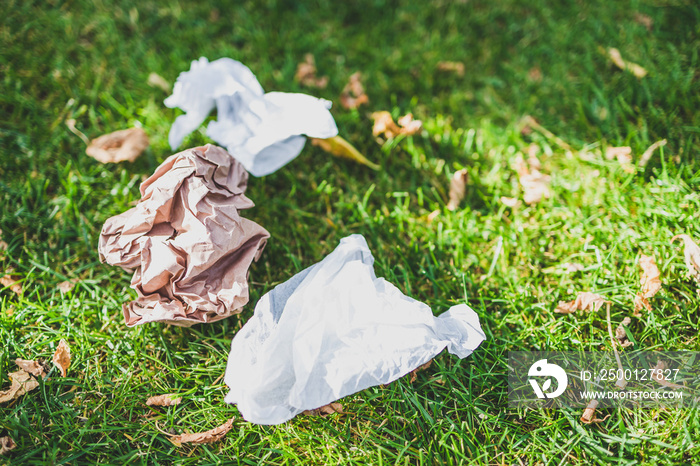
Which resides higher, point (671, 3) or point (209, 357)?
point (671, 3)

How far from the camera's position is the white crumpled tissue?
6.40 feet

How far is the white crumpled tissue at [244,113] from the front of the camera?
1949mm

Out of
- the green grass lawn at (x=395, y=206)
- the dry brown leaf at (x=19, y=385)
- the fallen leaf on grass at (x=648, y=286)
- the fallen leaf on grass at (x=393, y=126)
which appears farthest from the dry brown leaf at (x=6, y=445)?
the fallen leaf on grass at (x=648, y=286)

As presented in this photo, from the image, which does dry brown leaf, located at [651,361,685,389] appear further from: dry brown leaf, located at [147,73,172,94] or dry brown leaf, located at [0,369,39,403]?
dry brown leaf, located at [147,73,172,94]

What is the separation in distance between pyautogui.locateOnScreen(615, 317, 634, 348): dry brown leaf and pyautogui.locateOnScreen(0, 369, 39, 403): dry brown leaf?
7.43ft

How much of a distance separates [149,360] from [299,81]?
161 cm

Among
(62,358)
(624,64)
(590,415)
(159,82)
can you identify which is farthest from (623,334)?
(159,82)

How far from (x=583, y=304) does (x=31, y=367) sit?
2193 millimetres

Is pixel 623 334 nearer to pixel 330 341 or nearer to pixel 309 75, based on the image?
pixel 330 341

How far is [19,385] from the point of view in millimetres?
1604

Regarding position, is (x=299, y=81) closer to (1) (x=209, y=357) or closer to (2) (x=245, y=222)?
(2) (x=245, y=222)

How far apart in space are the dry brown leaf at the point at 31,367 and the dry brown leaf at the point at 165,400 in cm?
44

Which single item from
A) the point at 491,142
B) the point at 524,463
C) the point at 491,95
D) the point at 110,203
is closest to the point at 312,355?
the point at 524,463

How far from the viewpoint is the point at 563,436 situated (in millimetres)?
1564
